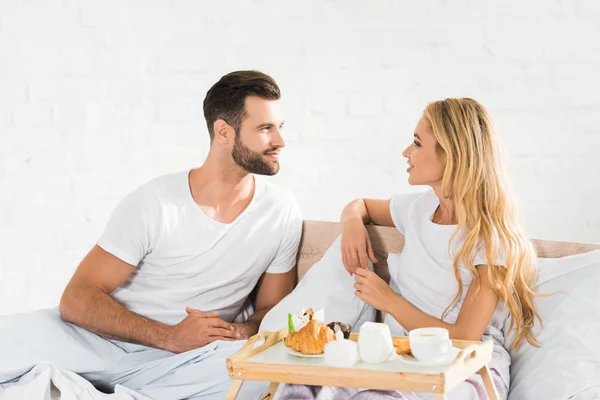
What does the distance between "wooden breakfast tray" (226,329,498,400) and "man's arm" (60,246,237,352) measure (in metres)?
0.50

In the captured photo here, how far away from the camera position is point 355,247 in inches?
85.1

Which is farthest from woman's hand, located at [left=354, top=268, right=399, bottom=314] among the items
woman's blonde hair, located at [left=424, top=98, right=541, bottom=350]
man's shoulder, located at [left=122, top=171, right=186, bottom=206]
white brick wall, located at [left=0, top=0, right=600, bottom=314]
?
white brick wall, located at [left=0, top=0, right=600, bottom=314]

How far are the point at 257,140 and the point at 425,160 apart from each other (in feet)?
1.66

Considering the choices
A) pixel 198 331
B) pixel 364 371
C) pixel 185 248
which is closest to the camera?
pixel 364 371

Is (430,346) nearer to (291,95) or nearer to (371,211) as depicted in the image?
(371,211)

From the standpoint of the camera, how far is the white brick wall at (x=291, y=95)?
273cm

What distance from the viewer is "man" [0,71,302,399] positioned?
7.14ft

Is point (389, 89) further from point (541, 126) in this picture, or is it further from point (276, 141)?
point (276, 141)

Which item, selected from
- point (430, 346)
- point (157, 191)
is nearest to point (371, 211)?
point (157, 191)

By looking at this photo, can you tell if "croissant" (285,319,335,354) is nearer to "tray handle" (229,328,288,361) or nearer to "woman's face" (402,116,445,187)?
"tray handle" (229,328,288,361)

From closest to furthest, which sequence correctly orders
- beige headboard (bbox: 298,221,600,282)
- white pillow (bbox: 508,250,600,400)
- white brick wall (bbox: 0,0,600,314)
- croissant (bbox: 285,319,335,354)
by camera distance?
croissant (bbox: 285,319,335,354), white pillow (bbox: 508,250,600,400), beige headboard (bbox: 298,221,600,282), white brick wall (bbox: 0,0,600,314)

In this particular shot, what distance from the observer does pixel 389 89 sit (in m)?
2.83

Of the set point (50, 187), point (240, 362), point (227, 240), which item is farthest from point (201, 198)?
point (50, 187)

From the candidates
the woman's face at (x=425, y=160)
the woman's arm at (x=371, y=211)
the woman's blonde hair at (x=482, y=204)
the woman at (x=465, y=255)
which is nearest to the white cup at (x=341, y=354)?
the woman at (x=465, y=255)
